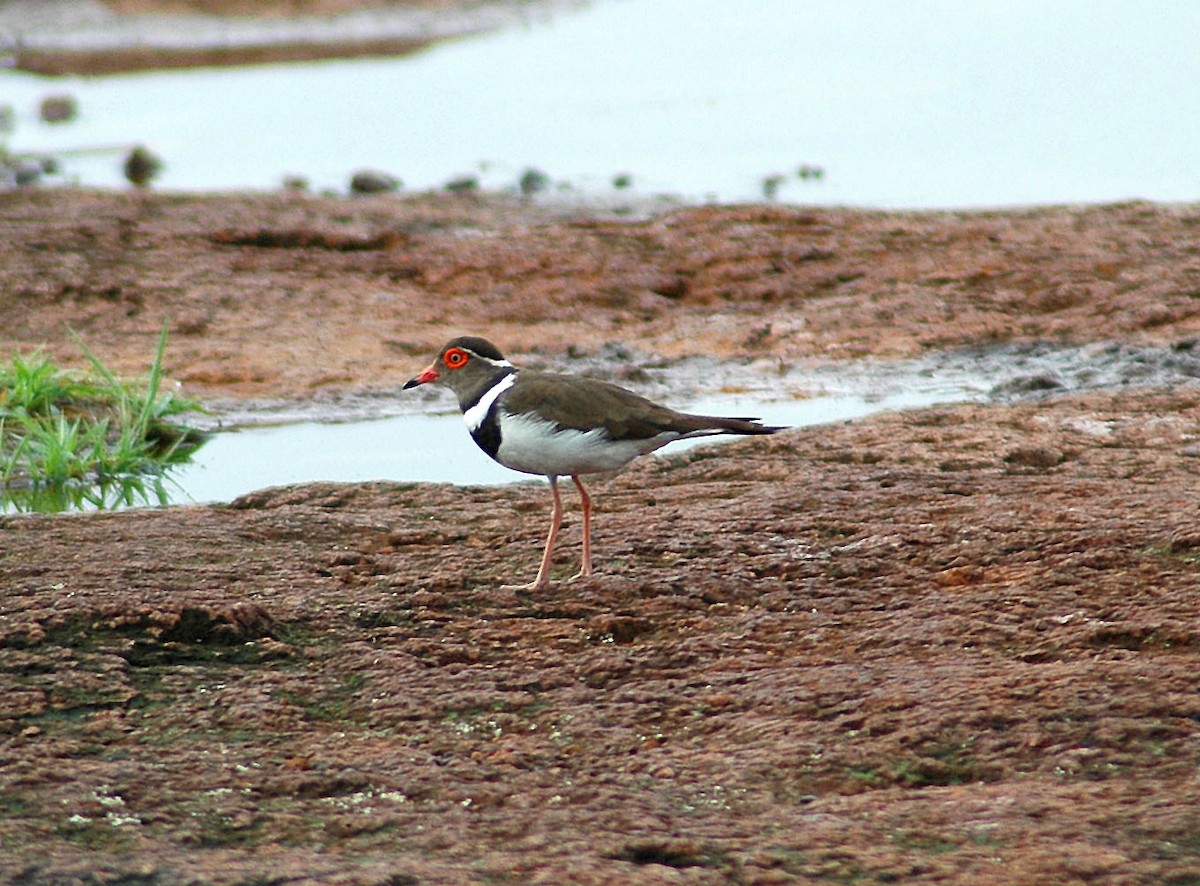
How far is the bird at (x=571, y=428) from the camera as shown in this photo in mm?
5340

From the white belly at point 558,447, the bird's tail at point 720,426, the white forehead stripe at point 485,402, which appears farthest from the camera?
the white forehead stripe at point 485,402

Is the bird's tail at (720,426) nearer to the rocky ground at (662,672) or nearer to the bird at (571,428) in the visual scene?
the bird at (571,428)

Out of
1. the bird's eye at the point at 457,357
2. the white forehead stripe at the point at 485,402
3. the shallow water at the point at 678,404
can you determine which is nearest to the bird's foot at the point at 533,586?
the white forehead stripe at the point at 485,402

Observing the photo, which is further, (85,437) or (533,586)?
(85,437)

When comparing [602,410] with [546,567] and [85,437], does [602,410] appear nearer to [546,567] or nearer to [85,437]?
[546,567]

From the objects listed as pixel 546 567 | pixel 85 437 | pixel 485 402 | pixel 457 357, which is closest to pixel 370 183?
pixel 85 437

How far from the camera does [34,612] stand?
15.6 feet

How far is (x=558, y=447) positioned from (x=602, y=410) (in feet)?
0.64

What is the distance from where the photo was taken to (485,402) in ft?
18.6

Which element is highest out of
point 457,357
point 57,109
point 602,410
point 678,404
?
point 57,109

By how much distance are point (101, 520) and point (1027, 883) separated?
3.90 m

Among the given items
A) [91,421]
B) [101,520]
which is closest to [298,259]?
[91,421]

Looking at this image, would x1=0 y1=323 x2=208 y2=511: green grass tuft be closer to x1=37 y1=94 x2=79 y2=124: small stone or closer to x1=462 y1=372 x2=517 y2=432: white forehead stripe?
x1=462 y1=372 x2=517 y2=432: white forehead stripe

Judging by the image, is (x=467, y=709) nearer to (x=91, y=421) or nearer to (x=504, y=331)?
(x=91, y=421)
